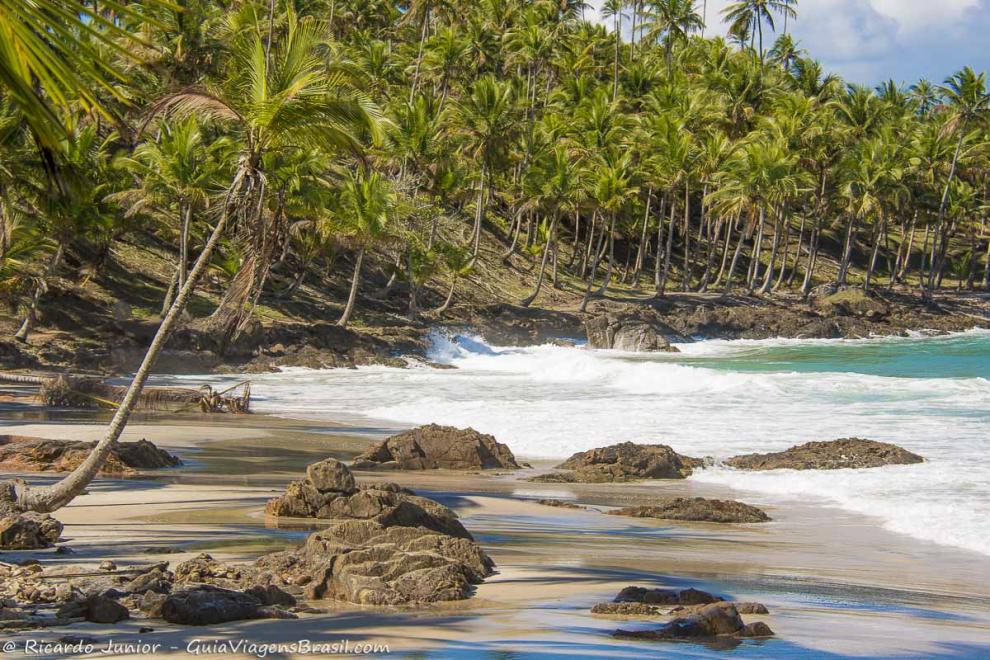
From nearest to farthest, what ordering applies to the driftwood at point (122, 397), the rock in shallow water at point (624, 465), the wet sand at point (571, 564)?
the wet sand at point (571, 564) → the rock in shallow water at point (624, 465) → the driftwood at point (122, 397)

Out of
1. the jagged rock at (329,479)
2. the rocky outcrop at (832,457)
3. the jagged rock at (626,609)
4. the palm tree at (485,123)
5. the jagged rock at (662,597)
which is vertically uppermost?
the palm tree at (485,123)

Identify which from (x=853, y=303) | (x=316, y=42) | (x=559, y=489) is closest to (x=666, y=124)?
(x=853, y=303)

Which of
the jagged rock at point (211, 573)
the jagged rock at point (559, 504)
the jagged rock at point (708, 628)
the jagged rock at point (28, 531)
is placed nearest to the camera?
the jagged rock at point (708, 628)

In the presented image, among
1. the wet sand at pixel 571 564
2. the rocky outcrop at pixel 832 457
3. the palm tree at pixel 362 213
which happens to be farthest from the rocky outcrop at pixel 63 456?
the palm tree at pixel 362 213

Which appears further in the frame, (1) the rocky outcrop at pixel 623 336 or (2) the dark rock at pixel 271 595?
(1) the rocky outcrop at pixel 623 336

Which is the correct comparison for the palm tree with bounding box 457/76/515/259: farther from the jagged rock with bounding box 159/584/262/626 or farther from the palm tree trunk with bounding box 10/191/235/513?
the jagged rock with bounding box 159/584/262/626

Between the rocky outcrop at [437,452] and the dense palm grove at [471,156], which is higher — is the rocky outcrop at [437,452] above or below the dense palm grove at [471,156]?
below

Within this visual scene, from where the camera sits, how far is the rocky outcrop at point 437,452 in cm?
1347

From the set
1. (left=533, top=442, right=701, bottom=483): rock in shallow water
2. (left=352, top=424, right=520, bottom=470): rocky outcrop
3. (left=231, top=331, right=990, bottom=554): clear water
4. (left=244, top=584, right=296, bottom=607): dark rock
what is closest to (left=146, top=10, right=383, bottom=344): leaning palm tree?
(left=244, top=584, right=296, bottom=607): dark rock

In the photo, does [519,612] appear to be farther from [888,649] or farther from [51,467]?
[51,467]

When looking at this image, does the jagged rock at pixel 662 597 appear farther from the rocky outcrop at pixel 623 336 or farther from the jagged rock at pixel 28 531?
the rocky outcrop at pixel 623 336

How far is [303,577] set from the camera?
645cm

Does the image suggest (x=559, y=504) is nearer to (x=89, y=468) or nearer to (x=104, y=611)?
(x=89, y=468)

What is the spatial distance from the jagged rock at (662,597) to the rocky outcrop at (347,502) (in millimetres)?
2017
